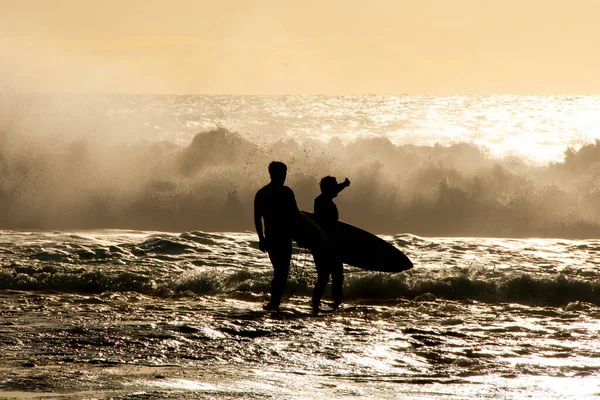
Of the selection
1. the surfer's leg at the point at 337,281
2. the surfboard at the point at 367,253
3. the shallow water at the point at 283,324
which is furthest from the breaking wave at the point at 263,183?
the surfer's leg at the point at 337,281

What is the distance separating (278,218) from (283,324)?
1.34m

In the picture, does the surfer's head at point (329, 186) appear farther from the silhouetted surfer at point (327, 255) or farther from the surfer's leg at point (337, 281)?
the surfer's leg at point (337, 281)

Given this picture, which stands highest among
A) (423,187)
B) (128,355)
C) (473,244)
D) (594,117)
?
(594,117)

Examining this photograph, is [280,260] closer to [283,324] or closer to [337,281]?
[337,281]

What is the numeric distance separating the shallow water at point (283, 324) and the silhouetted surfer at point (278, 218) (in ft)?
1.83

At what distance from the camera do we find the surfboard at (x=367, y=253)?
10156 mm

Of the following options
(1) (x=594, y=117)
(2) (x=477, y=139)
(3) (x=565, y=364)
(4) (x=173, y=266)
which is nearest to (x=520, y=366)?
(3) (x=565, y=364)

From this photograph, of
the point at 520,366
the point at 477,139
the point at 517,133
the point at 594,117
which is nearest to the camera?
the point at 520,366

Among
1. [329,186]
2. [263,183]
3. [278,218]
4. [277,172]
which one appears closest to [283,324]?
[278,218]

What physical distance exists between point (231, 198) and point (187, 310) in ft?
39.2

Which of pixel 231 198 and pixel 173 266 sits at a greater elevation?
pixel 231 198

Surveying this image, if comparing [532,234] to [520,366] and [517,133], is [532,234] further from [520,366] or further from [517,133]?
[517,133]

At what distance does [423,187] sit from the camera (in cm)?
2203

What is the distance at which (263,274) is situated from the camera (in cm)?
1112
